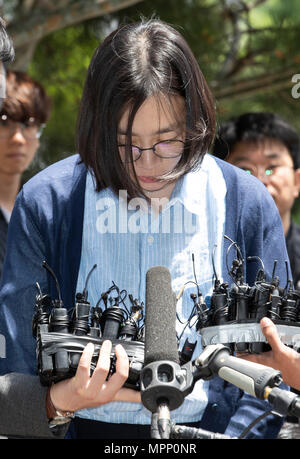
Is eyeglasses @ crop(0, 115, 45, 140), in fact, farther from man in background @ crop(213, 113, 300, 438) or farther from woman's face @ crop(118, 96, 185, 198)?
woman's face @ crop(118, 96, 185, 198)

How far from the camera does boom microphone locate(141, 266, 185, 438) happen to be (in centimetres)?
110

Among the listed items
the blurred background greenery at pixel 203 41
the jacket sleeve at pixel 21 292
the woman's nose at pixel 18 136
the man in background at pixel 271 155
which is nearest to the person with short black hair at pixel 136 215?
the jacket sleeve at pixel 21 292

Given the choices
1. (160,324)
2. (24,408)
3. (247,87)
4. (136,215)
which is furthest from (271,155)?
(160,324)

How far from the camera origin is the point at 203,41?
3.61 m

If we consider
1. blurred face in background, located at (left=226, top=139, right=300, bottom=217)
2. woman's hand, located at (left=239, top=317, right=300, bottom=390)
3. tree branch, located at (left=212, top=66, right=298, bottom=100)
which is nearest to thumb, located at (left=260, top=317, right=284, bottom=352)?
woman's hand, located at (left=239, top=317, right=300, bottom=390)

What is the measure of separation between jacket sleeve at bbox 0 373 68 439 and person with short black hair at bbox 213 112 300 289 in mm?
1499

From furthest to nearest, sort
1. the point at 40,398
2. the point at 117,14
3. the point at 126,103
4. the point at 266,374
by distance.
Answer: the point at 117,14
the point at 126,103
the point at 40,398
the point at 266,374

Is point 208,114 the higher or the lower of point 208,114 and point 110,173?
the higher

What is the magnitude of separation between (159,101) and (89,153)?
8.0 inches

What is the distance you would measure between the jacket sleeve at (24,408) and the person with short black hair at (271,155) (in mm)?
1499

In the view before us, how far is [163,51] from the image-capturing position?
63.9 inches
